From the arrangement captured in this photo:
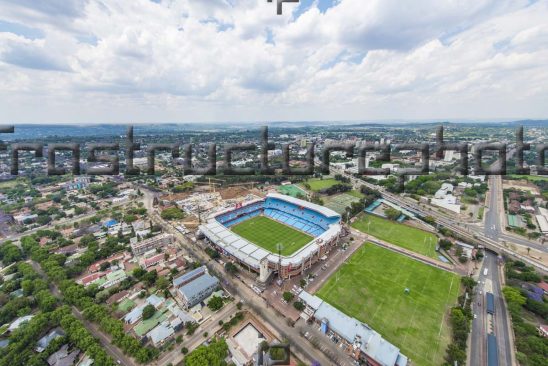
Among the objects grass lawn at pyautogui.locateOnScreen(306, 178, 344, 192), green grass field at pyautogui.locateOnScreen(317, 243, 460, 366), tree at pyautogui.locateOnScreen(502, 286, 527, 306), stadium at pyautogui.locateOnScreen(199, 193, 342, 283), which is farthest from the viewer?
grass lawn at pyautogui.locateOnScreen(306, 178, 344, 192)

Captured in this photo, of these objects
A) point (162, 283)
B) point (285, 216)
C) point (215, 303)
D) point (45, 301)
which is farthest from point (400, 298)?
point (45, 301)

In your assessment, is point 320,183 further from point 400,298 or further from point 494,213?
point 400,298

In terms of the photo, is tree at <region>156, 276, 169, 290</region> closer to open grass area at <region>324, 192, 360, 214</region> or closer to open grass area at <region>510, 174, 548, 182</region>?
open grass area at <region>324, 192, 360, 214</region>

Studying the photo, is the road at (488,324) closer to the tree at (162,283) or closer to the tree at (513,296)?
the tree at (513,296)

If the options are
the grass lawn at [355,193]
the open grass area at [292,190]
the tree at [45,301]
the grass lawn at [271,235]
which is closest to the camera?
the tree at [45,301]

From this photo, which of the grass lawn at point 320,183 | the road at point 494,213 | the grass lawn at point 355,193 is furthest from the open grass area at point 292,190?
the road at point 494,213

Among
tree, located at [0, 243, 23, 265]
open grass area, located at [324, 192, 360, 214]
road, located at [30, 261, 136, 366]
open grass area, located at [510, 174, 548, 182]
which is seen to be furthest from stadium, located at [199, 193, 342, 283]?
open grass area, located at [510, 174, 548, 182]
